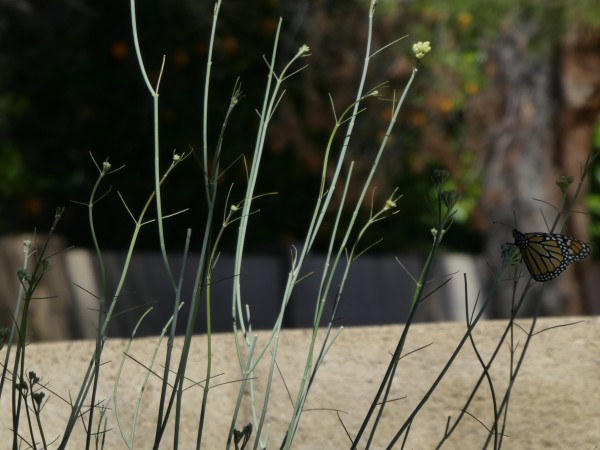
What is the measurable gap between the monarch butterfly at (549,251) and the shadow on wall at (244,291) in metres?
3.24

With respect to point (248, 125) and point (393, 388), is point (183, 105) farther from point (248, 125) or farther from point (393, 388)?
point (393, 388)

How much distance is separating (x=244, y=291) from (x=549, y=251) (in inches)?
180

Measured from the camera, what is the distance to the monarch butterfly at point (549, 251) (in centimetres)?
178

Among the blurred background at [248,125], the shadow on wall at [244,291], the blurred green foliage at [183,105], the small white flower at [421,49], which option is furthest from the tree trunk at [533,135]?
the small white flower at [421,49]

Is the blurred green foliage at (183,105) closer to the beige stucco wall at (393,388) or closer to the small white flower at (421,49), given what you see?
the beige stucco wall at (393,388)

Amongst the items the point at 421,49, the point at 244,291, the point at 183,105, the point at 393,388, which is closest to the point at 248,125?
the point at 183,105

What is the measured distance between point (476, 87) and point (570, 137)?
0.86 m

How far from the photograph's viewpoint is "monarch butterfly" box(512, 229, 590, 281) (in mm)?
1778

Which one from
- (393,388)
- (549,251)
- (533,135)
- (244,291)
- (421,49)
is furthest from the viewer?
(244,291)

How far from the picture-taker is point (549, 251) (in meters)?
1.80

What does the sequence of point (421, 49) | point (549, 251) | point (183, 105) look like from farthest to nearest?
point (183, 105) → point (549, 251) → point (421, 49)

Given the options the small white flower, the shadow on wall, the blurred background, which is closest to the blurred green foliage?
the blurred background

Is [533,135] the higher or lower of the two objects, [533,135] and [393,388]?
the higher

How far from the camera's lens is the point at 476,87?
653 centimetres
